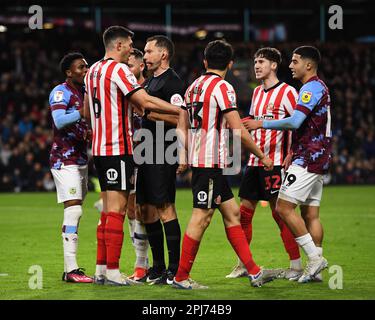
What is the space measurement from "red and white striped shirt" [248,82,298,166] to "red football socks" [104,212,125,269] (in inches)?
69.9

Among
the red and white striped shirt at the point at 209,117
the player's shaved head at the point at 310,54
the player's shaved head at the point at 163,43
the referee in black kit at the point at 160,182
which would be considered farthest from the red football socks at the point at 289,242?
the player's shaved head at the point at 163,43

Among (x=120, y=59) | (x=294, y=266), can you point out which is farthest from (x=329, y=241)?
(x=120, y=59)

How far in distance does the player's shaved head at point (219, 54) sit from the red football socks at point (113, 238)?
1699 mm

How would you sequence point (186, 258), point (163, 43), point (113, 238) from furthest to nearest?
point (163, 43)
point (113, 238)
point (186, 258)

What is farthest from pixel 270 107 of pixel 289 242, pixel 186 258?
pixel 186 258

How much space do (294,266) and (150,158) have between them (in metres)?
1.91

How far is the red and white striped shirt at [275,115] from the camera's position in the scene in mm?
8578

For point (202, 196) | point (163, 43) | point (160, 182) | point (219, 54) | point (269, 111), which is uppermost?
point (163, 43)

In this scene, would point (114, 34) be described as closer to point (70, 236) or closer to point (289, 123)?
point (289, 123)

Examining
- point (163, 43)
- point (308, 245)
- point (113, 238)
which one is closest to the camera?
point (113, 238)

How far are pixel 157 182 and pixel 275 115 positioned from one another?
5.15ft

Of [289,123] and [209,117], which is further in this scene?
[289,123]

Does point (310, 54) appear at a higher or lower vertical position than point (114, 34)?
lower

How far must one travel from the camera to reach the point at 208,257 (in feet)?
32.9
